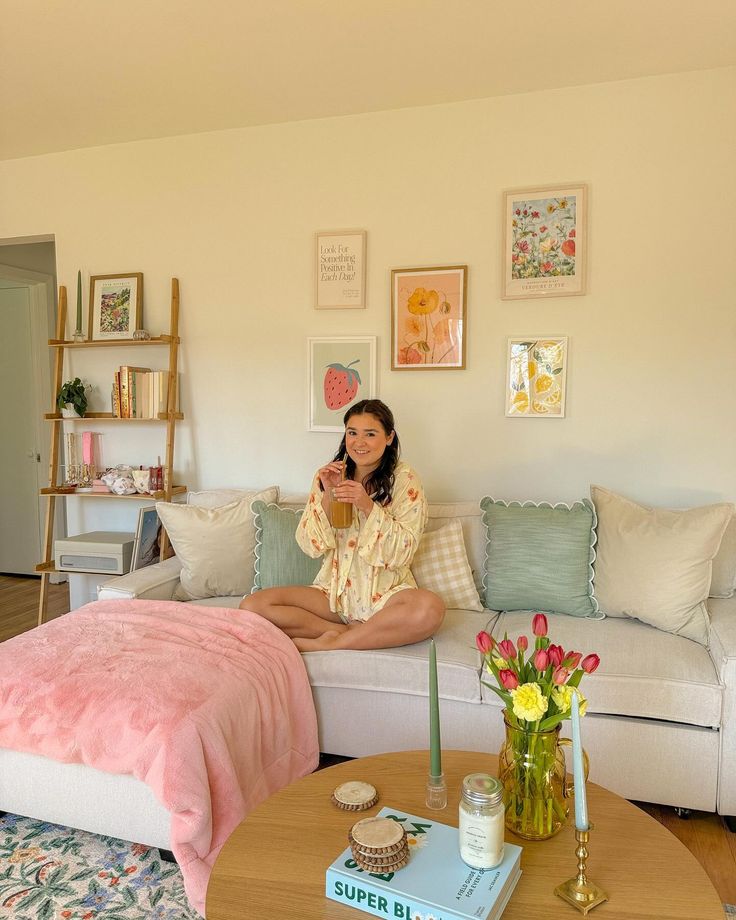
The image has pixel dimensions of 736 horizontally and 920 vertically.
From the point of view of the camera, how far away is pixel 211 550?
108 inches

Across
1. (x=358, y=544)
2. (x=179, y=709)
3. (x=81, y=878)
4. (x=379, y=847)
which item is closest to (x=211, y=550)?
(x=358, y=544)

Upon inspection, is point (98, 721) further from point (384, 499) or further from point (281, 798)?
point (384, 499)

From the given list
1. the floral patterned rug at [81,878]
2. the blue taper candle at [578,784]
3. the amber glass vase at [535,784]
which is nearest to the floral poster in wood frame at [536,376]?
the amber glass vase at [535,784]

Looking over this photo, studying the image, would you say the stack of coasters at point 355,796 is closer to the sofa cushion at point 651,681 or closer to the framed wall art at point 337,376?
the sofa cushion at point 651,681

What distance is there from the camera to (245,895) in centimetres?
115

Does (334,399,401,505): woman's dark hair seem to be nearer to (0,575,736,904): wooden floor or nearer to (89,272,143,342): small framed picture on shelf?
(0,575,736,904): wooden floor

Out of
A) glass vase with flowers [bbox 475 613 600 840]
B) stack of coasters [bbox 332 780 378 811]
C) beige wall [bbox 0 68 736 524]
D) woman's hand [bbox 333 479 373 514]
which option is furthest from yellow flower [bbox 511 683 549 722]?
beige wall [bbox 0 68 736 524]

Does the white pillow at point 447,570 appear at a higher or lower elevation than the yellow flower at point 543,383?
lower

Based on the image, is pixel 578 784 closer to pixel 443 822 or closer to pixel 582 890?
pixel 582 890

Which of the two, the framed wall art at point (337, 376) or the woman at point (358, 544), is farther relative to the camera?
the framed wall art at point (337, 376)

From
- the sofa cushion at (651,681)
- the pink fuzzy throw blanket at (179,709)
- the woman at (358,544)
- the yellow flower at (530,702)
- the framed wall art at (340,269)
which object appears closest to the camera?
the yellow flower at (530,702)

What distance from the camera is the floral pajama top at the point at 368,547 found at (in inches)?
93.6

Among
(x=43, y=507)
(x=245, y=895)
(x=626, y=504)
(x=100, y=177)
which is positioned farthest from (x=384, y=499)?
(x=43, y=507)

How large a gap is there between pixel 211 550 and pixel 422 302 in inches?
56.9
